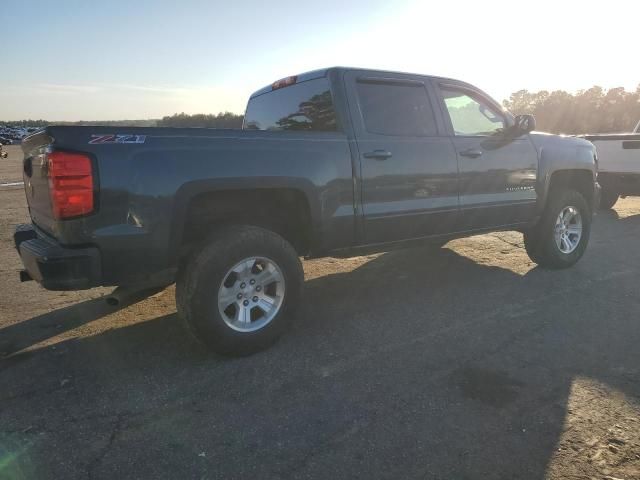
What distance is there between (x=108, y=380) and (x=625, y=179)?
941cm

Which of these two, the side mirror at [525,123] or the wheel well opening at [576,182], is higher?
the side mirror at [525,123]

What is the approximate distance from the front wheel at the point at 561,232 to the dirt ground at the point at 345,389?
0.56 meters

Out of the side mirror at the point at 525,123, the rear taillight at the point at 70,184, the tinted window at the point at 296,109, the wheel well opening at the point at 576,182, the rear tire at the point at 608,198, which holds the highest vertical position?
the tinted window at the point at 296,109

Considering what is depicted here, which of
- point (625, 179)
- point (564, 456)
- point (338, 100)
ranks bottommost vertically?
point (564, 456)

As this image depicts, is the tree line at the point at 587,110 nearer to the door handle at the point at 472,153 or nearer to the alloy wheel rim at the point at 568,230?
the alloy wheel rim at the point at 568,230

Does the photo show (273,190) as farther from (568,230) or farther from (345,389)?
(568,230)

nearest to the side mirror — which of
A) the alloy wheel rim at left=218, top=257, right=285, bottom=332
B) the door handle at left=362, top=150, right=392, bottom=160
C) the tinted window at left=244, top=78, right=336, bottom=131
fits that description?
the door handle at left=362, top=150, right=392, bottom=160

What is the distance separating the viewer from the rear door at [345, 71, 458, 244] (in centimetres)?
412

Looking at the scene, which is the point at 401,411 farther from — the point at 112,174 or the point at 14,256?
the point at 14,256

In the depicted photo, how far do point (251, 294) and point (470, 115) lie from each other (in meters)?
2.92

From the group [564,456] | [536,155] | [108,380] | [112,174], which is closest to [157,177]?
[112,174]

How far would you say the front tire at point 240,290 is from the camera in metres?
3.36

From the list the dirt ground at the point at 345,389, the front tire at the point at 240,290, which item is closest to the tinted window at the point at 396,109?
the front tire at the point at 240,290

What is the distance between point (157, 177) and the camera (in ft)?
10.2
